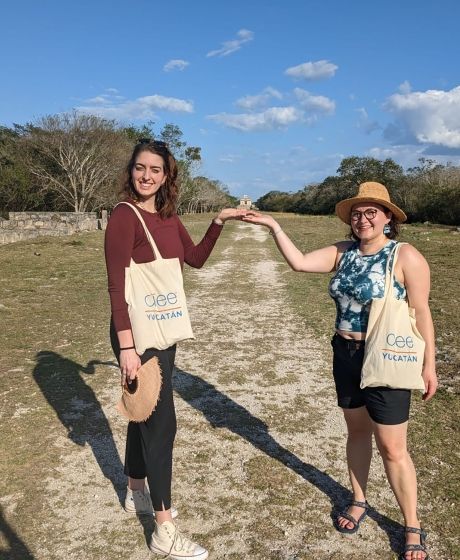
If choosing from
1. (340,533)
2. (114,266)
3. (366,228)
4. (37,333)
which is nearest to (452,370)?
(340,533)

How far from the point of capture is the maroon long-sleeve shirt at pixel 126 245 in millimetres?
2268

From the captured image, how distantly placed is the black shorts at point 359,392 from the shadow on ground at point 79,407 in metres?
1.55

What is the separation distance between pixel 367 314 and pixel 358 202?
1.90 ft

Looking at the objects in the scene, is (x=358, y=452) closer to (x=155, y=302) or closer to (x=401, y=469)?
(x=401, y=469)

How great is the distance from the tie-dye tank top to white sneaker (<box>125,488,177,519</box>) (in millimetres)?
1525

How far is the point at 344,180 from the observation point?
201 ft

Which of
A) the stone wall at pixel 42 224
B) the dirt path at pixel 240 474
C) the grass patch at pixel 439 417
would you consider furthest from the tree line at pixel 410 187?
the dirt path at pixel 240 474

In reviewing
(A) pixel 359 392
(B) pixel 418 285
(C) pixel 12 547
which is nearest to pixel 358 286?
(B) pixel 418 285

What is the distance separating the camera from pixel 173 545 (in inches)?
94.8

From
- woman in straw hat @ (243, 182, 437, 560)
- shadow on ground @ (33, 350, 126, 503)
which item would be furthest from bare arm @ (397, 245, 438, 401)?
shadow on ground @ (33, 350, 126, 503)

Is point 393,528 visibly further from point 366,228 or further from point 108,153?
point 108,153

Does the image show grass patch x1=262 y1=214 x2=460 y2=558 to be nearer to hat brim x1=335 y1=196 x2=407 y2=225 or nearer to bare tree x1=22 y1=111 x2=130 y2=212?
hat brim x1=335 y1=196 x2=407 y2=225

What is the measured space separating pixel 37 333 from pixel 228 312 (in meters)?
2.99

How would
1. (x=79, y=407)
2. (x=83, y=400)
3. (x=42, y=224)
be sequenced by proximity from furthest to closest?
(x=42, y=224)
(x=83, y=400)
(x=79, y=407)
